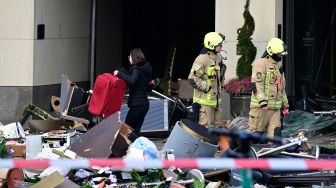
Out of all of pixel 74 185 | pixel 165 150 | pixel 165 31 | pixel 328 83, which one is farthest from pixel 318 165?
pixel 165 31

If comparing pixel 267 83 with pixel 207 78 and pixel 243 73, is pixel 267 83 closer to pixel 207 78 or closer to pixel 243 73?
pixel 207 78

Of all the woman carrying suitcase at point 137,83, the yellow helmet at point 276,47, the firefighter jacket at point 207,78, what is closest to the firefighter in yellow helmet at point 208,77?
the firefighter jacket at point 207,78

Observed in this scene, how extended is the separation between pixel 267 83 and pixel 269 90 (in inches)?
4.1

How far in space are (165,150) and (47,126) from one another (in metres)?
3.43

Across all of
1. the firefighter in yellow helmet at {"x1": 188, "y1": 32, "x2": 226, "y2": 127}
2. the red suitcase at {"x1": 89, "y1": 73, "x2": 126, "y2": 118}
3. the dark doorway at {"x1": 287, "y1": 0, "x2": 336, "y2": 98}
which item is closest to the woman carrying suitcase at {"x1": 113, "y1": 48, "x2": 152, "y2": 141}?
the red suitcase at {"x1": 89, "y1": 73, "x2": 126, "y2": 118}

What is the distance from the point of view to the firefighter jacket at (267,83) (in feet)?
34.3

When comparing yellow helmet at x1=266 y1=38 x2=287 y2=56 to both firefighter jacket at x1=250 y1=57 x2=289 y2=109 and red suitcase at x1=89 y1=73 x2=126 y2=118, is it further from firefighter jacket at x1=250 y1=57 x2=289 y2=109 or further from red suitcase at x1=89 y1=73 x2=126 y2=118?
red suitcase at x1=89 y1=73 x2=126 y2=118

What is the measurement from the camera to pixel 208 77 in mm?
11156

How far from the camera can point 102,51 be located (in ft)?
57.6

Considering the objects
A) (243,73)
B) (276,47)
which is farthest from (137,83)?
(243,73)

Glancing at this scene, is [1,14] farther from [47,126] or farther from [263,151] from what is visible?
[263,151]

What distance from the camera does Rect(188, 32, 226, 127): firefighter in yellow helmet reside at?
1107cm

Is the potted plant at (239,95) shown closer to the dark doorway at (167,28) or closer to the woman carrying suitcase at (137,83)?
the woman carrying suitcase at (137,83)

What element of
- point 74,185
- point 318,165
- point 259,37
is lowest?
point 74,185
